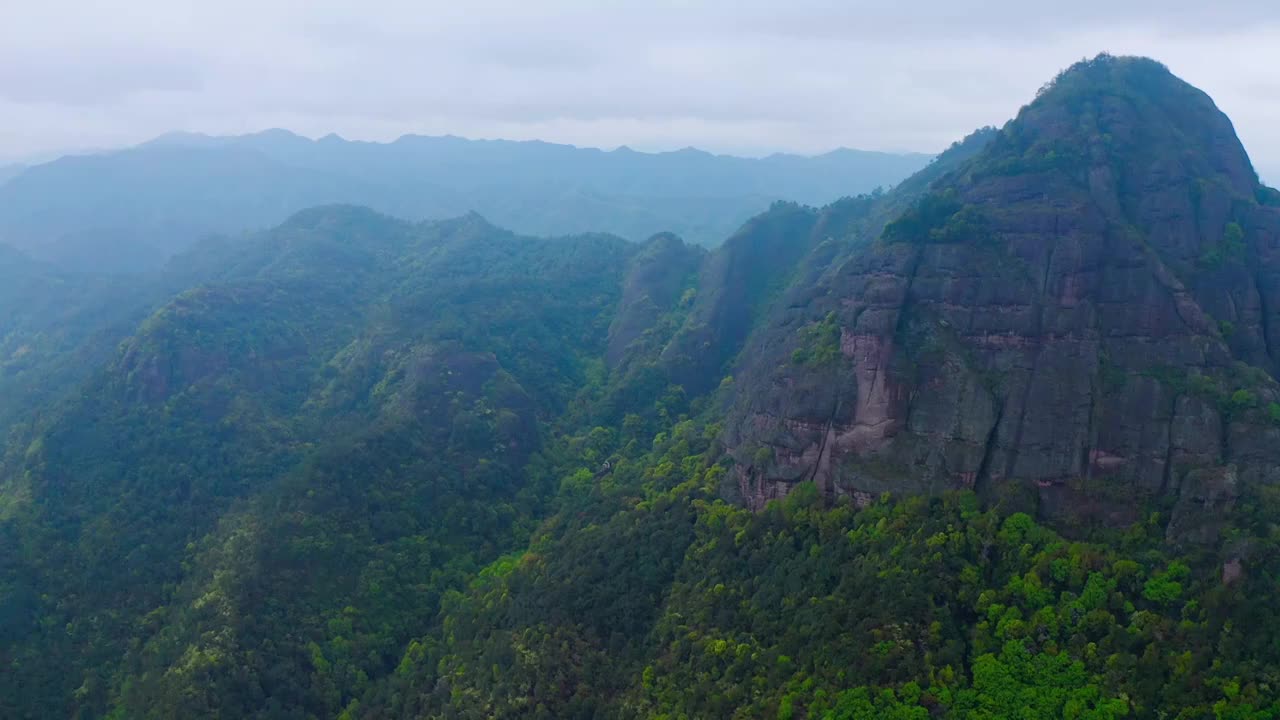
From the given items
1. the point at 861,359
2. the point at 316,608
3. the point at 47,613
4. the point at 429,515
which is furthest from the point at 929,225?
the point at 47,613

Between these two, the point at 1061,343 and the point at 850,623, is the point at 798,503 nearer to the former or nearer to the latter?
the point at 850,623

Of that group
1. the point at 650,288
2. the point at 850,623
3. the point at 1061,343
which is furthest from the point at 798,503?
the point at 650,288

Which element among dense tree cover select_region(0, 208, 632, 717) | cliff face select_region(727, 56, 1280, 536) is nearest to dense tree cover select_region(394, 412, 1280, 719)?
cliff face select_region(727, 56, 1280, 536)

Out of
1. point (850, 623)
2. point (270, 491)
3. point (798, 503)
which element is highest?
point (798, 503)

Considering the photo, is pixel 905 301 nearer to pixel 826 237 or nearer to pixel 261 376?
pixel 826 237

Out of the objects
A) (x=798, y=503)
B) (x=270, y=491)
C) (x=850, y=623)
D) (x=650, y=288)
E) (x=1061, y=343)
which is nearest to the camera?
(x=850, y=623)

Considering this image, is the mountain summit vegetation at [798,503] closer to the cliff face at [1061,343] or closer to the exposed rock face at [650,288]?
the cliff face at [1061,343]

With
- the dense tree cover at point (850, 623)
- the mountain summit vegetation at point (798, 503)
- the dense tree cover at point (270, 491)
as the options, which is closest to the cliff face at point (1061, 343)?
the mountain summit vegetation at point (798, 503)
